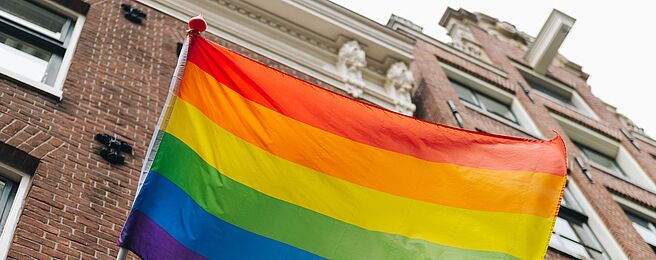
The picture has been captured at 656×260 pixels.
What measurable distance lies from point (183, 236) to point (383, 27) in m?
9.67

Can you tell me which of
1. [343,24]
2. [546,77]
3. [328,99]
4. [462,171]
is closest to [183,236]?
[328,99]

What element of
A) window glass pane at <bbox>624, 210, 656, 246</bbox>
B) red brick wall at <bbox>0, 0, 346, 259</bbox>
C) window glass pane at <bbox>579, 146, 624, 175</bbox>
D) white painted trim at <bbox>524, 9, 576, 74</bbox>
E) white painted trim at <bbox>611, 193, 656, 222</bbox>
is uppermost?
white painted trim at <bbox>524, 9, 576, 74</bbox>

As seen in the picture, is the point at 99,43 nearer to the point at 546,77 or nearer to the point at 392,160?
the point at 392,160

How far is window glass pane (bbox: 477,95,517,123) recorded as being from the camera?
17414mm

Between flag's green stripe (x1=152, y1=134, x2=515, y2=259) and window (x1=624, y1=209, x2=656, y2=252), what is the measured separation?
10038 millimetres

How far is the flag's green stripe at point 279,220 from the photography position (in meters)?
6.07

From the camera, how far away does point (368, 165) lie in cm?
720

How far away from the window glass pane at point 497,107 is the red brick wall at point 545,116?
38 centimetres

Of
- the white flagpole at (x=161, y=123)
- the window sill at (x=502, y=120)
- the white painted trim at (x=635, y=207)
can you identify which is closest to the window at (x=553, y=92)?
the window sill at (x=502, y=120)

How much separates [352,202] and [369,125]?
1.07 meters

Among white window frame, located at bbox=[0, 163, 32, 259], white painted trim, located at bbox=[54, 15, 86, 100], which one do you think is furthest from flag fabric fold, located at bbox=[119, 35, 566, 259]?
white painted trim, located at bbox=[54, 15, 86, 100]

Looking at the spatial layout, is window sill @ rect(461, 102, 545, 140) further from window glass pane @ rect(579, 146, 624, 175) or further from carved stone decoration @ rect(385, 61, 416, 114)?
window glass pane @ rect(579, 146, 624, 175)

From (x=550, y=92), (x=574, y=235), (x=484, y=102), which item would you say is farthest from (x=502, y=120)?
(x=550, y=92)

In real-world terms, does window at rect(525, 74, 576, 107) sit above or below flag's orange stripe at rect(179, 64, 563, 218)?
above
